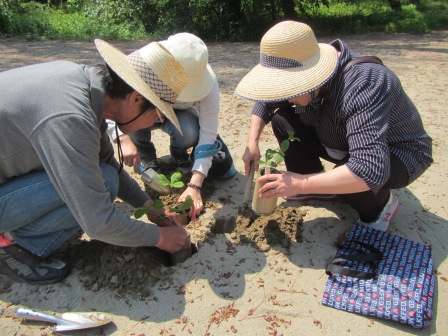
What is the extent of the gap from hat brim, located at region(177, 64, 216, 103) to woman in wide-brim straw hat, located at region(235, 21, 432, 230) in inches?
17.8

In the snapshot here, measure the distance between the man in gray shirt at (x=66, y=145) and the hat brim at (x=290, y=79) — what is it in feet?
1.29

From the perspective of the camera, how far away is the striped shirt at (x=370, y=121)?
185cm

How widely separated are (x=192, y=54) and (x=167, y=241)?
1080 millimetres

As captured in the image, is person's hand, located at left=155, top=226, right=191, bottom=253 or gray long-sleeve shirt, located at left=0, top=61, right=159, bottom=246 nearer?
gray long-sleeve shirt, located at left=0, top=61, right=159, bottom=246

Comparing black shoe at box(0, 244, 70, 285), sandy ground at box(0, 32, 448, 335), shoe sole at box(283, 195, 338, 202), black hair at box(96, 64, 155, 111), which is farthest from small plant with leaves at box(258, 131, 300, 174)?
black shoe at box(0, 244, 70, 285)

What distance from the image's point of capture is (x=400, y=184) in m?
2.30

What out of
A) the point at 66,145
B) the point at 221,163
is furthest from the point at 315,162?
the point at 66,145

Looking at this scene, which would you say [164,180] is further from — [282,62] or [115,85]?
[282,62]

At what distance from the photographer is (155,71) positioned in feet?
5.53

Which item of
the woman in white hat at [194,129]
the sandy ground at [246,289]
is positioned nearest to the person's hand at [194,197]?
the woman in white hat at [194,129]

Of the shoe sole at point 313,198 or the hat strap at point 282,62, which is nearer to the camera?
the hat strap at point 282,62

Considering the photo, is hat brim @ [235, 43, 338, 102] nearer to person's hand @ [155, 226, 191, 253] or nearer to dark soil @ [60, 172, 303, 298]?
person's hand @ [155, 226, 191, 253]

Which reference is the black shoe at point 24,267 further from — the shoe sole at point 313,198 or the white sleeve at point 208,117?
the shoe sole at point 313,198

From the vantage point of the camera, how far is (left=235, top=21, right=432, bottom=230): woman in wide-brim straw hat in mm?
1853
